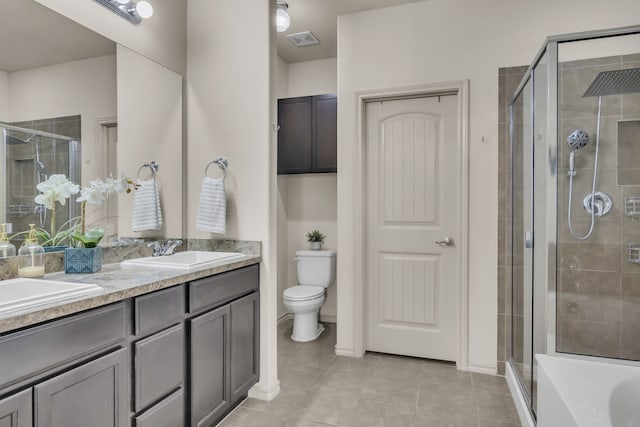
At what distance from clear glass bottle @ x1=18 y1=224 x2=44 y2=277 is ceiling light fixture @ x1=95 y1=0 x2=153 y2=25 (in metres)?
1.25

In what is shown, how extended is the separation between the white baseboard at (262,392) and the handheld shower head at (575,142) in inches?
88.3

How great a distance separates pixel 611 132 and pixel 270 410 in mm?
2657

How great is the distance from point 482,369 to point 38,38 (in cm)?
326

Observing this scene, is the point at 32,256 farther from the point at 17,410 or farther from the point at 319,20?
the point at 319,20

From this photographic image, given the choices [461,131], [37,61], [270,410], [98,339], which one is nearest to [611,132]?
[461,131]

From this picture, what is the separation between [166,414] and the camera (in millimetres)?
1568

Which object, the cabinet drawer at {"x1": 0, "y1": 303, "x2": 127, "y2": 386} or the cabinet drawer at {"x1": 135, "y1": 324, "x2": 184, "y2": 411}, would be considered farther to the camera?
the cabinet drawer at {"x1": 135, "y1": 324, "x2": 184, "y2": 411}

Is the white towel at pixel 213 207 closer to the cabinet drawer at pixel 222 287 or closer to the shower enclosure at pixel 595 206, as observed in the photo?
the cabinet drawer at pixel 222 287

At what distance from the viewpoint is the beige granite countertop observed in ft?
3.39

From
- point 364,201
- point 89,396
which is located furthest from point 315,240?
point 89,396

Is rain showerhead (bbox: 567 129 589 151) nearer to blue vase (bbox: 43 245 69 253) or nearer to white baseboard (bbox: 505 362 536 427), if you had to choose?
white baseboard (bbox: 505 362 536 427)

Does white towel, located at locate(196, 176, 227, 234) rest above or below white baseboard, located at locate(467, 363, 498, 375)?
above

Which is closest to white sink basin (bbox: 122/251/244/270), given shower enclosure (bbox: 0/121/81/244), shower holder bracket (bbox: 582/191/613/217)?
shower enclosure (bbox: 0/121/81/244)

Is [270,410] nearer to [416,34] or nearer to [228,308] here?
[228,308]
